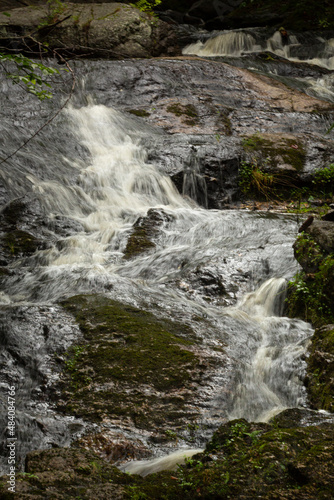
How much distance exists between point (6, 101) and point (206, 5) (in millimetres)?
12762

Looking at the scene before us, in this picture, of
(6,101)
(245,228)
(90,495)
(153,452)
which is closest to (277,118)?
(245,228)

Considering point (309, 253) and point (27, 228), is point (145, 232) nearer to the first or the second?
point (27, 228)

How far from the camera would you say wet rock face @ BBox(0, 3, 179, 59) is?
43.6 ft

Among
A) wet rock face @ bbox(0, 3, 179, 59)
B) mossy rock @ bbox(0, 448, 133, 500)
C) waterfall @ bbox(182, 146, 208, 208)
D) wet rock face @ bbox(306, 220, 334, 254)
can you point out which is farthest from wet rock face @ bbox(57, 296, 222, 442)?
wet rock face @ bbox(0, 3, 179, 59)

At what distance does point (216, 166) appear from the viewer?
963cm

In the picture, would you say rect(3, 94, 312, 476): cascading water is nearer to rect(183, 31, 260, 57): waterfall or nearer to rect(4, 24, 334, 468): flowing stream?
rect(4, 24, 334, 468): flowing stream

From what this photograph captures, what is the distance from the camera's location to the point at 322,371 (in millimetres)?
4055

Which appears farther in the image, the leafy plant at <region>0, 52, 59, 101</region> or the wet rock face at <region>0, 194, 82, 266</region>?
the wet rock face at <region>0, 194, 82, 266</region>

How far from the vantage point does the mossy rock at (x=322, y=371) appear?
3848 mm

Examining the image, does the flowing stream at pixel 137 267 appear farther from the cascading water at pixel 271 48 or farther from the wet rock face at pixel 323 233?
the cascading water at pixel 271 48

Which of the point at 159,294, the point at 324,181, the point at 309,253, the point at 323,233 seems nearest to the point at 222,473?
the point at 159,294

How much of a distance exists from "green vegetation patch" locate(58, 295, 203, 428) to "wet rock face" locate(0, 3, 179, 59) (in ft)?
33.1

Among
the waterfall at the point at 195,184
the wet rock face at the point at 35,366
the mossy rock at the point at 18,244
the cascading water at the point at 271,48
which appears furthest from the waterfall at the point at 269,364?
the cascading water at the point at 271,48

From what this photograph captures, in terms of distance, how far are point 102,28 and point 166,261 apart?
9.40m
